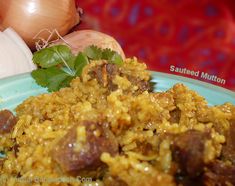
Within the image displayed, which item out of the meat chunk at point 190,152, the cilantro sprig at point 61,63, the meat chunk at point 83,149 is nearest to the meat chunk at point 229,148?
the meat chunk at point 190,152

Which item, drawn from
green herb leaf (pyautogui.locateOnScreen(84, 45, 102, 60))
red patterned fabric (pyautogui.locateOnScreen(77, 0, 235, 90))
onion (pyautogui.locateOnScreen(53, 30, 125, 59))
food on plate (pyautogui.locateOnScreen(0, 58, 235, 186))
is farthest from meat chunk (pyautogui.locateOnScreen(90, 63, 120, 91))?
red patterned fabric (pyautogui.locateOnScreen(77, 0, 235, 90))

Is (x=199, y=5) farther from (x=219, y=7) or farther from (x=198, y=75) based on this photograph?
(x=198, y=75)

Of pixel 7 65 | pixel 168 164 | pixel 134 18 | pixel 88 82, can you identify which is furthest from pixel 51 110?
pixel 134 18

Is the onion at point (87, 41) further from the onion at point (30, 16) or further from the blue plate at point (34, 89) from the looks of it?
the blue plate at point (34, 89)

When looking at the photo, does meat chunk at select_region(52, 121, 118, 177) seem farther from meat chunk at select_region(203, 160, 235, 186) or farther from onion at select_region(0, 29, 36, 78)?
onion at select_region(0, 29, 36, 78)

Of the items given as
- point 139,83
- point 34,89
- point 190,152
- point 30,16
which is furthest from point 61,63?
point 190,152

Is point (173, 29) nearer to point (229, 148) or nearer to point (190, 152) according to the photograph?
point (229, 148)

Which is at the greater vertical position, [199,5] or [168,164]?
[199,5]
